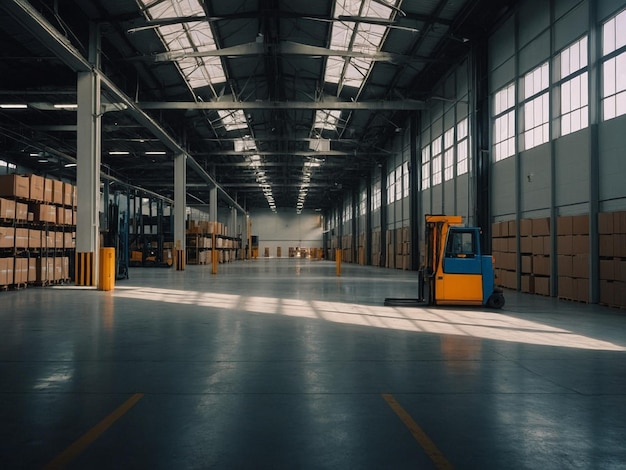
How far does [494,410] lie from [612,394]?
133cm

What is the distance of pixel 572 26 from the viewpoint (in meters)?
13.3

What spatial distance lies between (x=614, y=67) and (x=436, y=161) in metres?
13.3

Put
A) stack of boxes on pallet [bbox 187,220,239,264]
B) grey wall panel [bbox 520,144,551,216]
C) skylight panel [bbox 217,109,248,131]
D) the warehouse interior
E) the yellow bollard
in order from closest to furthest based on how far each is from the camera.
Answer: the warehouse interior < grey wall panel [bbox 520,144,551,216] < the yellow bollard < skylight panel [bbox 217,109,248,131] < stack of boxes on pallet [bbox 187,220,239,264]

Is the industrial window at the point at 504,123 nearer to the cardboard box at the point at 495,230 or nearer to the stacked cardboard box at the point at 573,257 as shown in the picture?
the cardboard box at the point at 495,230

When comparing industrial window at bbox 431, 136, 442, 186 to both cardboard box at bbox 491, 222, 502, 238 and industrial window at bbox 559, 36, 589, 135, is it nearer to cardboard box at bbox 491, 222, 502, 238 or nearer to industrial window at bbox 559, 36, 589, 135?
cardboard box at bbox 491, 222, 502, 238

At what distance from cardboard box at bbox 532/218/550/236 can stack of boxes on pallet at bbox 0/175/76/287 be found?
14.9 meters

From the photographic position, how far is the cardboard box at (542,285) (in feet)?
47.0

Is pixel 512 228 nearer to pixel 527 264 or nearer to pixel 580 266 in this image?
pixel 527 264

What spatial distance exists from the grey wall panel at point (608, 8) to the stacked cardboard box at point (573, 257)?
4575 mm

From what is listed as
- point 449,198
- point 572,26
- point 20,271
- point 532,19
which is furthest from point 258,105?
point 572,26

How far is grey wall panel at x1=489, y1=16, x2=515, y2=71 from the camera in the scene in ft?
55.1

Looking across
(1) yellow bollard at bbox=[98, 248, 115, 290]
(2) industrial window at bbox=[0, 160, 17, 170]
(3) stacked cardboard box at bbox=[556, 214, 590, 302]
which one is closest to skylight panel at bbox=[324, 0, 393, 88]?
(3) stacked cardboard box at bbox=[556, 214, 590, 302]

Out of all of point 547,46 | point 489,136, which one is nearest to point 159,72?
point 489,136

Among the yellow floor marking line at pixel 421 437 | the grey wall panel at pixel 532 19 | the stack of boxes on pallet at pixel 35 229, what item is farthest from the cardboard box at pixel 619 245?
the stack of boxes on pallet at pixel 35 229
